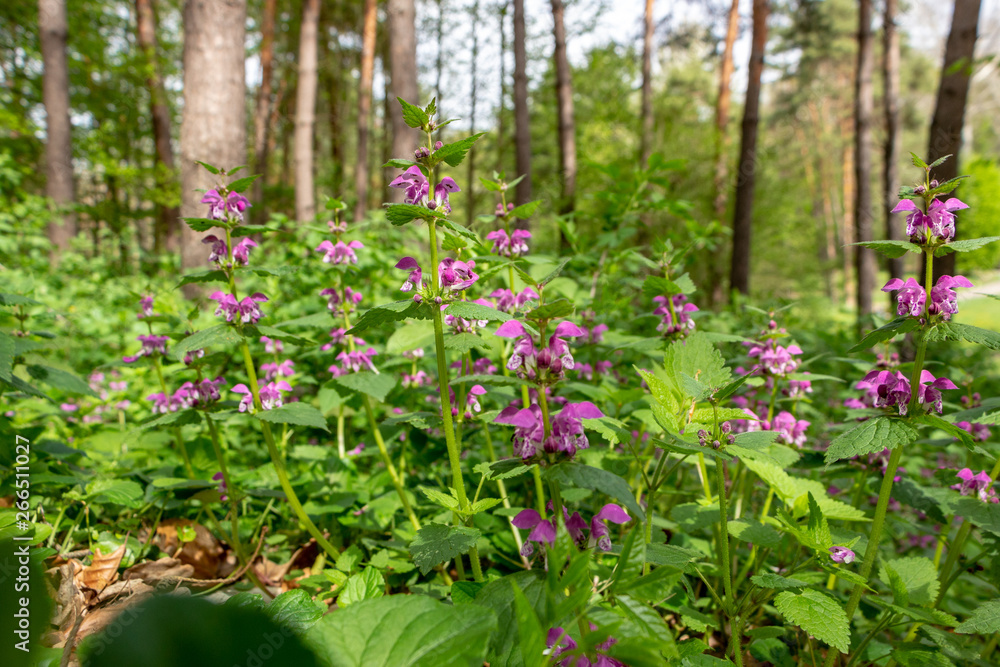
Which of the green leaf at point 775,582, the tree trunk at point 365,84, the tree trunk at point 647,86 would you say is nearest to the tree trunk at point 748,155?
the tree trunk at point 647,86

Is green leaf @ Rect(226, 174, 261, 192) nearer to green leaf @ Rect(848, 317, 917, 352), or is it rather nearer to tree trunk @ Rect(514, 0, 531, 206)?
green leaf @ Rect(848, 317, 917, 352)

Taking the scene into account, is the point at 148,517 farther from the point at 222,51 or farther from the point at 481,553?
the point at 222,51

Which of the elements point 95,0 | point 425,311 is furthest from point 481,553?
point 95,0

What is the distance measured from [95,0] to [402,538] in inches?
742

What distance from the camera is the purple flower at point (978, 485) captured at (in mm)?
1789

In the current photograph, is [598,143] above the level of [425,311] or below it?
above

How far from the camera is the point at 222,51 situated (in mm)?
5129

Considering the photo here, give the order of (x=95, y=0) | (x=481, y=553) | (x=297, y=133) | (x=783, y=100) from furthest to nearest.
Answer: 1. (x=783, y=100)
2. (x=95, y=0)
3. (x=297, y=133)
4. (x=481, y=553)

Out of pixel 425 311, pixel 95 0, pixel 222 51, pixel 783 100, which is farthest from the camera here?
pixel 783 100

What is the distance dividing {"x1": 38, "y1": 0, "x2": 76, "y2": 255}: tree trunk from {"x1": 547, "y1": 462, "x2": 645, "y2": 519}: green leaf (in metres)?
12.8

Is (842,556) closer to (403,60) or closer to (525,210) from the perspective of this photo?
(525,210)

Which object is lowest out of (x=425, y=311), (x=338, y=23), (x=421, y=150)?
(x=425, y=311)

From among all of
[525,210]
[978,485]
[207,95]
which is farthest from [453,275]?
[207,95]

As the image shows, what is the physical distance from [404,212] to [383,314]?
28 cm
